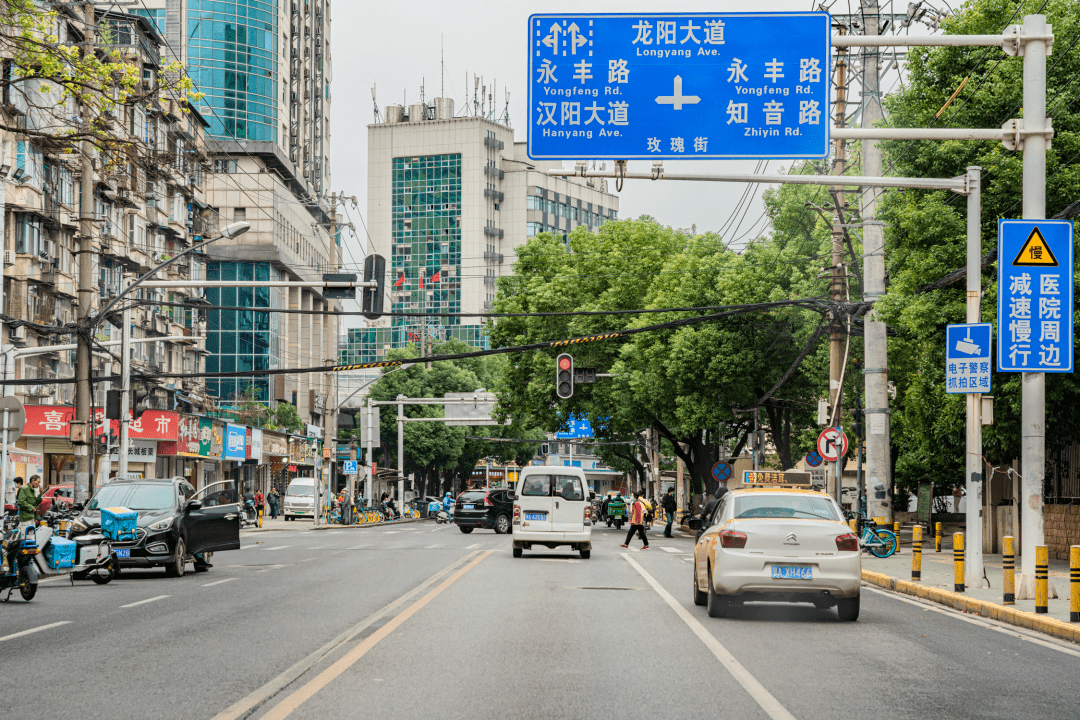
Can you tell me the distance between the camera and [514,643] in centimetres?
1211

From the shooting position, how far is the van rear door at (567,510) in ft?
93.5

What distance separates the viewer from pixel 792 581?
14492 mm

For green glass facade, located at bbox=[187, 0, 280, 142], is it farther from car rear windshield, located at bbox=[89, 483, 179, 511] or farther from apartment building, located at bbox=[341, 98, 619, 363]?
car rear windshield, located at bbox=[89, 483, 179, 511]

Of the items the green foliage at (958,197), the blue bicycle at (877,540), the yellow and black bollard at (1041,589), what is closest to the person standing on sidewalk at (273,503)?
the blue bicycle at (877,540)

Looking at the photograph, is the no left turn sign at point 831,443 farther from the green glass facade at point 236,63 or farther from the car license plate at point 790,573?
the green glass facade at point 236,63

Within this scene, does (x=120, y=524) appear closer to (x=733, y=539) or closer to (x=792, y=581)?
(x=733, y=539)

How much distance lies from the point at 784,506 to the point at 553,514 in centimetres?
1361

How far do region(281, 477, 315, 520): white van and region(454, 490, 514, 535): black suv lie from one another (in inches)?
792

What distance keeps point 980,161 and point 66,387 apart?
37955 millimetres

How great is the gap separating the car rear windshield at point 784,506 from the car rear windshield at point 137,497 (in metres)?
12.2

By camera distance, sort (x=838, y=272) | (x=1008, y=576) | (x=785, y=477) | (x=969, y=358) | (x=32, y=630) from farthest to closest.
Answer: (x=785, y=477) → (x=838, y=272) → (x=969, y=358) → (x=1008, y=576) → (x=32, y=630)

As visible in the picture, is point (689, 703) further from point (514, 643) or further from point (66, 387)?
point (66, 387)

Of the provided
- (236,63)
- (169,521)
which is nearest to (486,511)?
(169,521)

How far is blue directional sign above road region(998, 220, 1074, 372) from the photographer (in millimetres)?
16609
